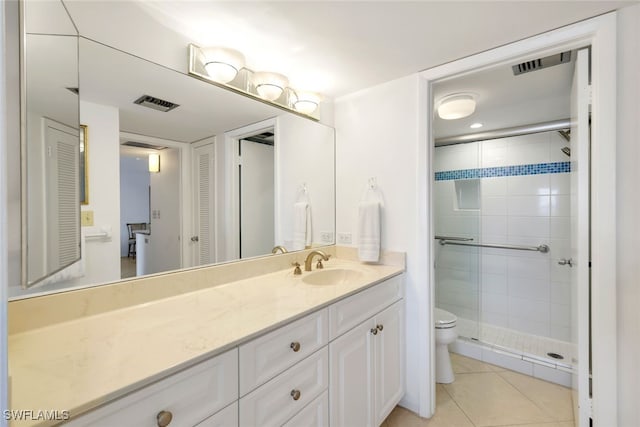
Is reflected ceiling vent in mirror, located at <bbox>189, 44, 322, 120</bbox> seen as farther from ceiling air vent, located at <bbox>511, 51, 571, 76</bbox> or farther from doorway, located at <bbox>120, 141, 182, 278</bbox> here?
ceiling air vent, located at <bbox>511, 51, 571, 76</bbox>

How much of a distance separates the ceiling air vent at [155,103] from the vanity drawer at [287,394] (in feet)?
4.00

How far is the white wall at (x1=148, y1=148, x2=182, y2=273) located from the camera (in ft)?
4.07

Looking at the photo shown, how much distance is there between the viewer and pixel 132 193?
3.88ft

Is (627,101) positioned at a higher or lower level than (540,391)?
higher

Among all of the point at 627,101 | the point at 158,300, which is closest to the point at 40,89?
the point at 158,300

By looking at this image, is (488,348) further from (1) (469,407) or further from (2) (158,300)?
(2) (158,300)

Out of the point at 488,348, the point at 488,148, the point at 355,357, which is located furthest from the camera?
the point at 488,148

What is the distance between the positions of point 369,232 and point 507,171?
1.88m

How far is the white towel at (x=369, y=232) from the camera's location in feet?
5.96

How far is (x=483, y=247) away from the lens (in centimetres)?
293

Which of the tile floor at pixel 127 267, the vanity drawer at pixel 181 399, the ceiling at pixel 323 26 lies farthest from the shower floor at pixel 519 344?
the tile floor at pixel 127 267

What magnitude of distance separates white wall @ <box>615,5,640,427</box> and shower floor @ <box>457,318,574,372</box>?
1.03m

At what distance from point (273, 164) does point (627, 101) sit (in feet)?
5.68

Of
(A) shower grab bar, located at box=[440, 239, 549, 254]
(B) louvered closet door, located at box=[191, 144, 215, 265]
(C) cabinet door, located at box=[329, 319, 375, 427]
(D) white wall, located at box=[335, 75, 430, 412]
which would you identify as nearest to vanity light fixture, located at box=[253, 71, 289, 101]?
(B) louvered closet door, located at box=[191, 144, 215, 265]
